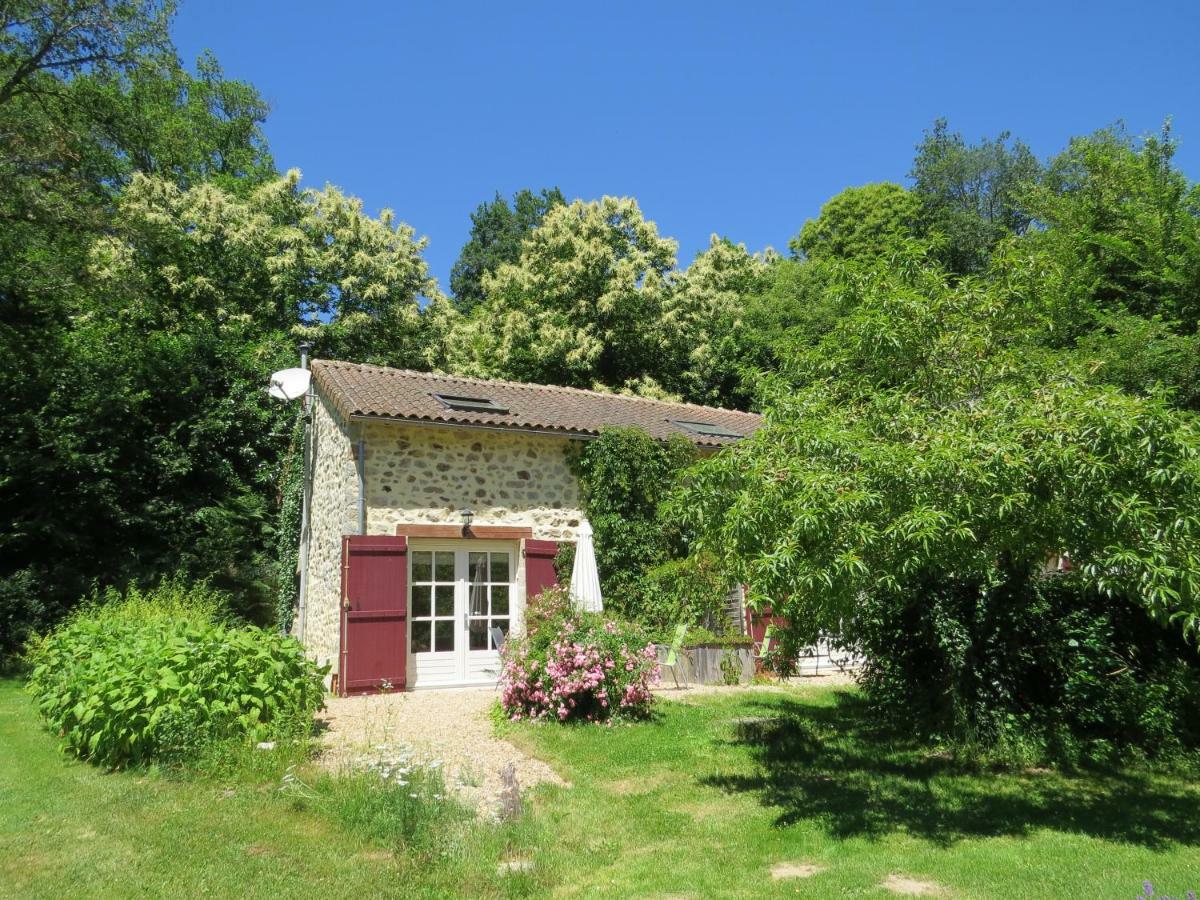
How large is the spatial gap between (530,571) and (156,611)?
4259 mm

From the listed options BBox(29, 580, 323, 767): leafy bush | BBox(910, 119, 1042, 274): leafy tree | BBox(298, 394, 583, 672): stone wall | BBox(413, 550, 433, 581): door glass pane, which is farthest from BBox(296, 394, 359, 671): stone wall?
BBox(910, 119, 1042, 274): leafy tree

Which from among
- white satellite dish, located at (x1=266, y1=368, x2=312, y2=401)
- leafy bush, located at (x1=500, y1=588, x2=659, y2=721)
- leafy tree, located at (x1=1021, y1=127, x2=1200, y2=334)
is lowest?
leafy bush, located at (x1=500, y1=588, x2=659, y2=721)

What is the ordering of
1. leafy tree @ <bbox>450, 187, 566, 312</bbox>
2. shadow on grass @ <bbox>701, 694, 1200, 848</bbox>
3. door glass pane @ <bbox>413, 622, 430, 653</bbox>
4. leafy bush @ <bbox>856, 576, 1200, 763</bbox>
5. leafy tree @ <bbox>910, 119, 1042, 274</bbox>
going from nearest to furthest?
1. shadow on grass @ <bbox>701, 694, 1200, 848</bbox>
2. leafy bush @ <bbox>856, 576, 1200, 763</bbox>
3. door glass pane @ <bbox>413, 622, 430, 653</bbox>
4. leafy tree @ <bbox>910, 119, 1042, 274</bbox>
5. leafy tree @ <bbox>450, 187, 566, 312</bbox>

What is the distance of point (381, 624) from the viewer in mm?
9930

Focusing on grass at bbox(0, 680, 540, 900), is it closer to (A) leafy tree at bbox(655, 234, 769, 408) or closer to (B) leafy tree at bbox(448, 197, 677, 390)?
(B) leafy tree at bbox(448, 197, 677, 390)

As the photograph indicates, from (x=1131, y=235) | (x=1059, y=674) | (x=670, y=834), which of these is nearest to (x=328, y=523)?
(x=670, y=834)

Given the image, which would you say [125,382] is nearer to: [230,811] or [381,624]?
[381,624]

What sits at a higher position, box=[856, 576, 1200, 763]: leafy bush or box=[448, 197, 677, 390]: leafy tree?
box=[448, 197, 677, 390]: leafy tree

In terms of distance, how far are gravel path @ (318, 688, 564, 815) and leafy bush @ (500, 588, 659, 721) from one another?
0.51 meters

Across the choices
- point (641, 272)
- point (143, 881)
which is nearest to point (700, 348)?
point (641, 272)

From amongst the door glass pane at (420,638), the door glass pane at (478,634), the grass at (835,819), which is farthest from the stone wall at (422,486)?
the grass at (835,819)

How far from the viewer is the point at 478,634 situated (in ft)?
35.4

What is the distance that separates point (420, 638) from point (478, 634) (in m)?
0.73

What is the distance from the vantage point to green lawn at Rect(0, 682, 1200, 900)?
4.09 metres
